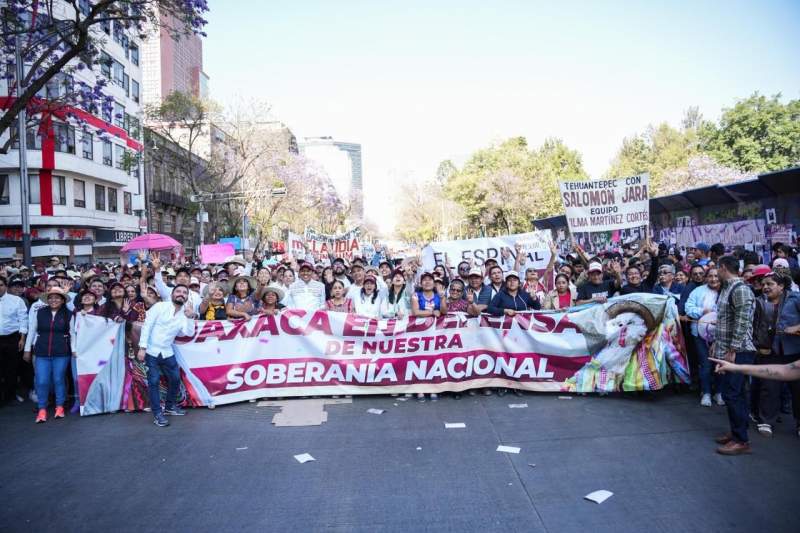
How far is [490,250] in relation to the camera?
1388cm

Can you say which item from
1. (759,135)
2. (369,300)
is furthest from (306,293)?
(759,135)

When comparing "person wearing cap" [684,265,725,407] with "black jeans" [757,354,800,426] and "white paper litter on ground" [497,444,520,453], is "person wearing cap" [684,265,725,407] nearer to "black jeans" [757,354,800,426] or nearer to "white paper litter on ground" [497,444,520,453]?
"black jeans" [757,354,800,426]

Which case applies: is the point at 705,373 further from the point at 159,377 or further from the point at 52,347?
the point at 52,347

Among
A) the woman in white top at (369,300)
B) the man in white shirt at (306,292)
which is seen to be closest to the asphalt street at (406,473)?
the woman in white top at (369,300)

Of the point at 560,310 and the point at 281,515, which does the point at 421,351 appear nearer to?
the point at 560,310

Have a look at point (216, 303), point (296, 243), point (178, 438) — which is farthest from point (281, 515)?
point (296, 243)

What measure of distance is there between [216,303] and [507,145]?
47396 mm

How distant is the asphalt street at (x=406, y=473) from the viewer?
13.7 feet

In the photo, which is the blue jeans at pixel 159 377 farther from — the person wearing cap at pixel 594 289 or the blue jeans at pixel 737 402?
the blue jeans at pixel 737 402

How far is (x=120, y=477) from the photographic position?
5.12 meters

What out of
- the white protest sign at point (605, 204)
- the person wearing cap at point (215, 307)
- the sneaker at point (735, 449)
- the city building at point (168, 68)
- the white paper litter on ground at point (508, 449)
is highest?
the city building at point (168, 68)

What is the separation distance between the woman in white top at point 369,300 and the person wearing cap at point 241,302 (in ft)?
4.84

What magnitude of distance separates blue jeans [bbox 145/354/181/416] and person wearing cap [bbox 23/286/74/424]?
111 cm

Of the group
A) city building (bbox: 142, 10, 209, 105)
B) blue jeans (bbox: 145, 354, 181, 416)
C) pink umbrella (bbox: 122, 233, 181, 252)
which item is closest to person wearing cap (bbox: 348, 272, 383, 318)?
blue jeans (bbox: 145, 354, 181, 416)
